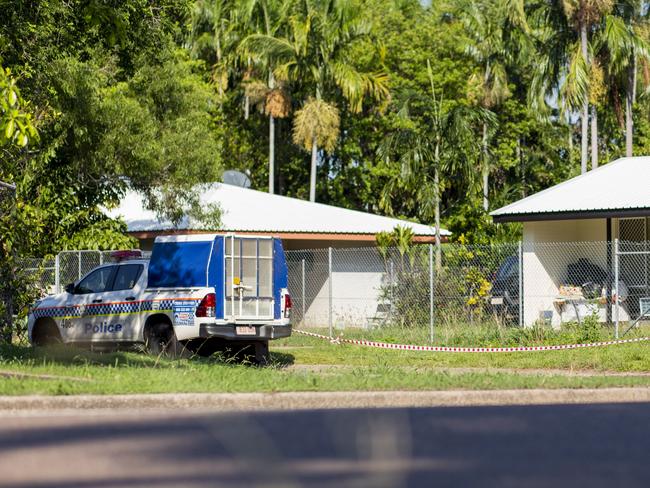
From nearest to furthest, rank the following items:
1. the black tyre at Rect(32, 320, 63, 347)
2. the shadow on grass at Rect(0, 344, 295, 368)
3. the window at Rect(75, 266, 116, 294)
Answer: the shadow on grass at Rect(0, 344, 295, 368)
the window at Rect(75, 266, 116, 294)
the black tyre at Rect(32, 320, 63, 347)

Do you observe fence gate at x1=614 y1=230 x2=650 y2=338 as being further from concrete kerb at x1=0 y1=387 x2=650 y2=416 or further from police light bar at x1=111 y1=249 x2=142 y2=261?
concrete kerb at x1=0 y1=387 x2=650 y2=416

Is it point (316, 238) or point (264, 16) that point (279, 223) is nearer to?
point (316, 238)

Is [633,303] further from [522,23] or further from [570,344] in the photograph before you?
[522,23]

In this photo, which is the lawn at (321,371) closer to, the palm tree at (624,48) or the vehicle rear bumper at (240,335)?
the vehicle rear bumper at (240,335)

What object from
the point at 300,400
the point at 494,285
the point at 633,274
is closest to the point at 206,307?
the point at 300,400

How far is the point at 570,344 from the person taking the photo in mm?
21875

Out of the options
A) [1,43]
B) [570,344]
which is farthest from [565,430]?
[570,344]

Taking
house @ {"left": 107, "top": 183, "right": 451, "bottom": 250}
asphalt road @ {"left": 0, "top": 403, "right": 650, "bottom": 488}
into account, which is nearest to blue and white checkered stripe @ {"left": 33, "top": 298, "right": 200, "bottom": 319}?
asphalt road @ {"left": 0, "top": 403, "right": 650, "bottom": 488}

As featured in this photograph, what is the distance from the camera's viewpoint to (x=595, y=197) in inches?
1071

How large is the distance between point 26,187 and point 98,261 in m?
2.24

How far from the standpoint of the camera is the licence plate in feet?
61.0

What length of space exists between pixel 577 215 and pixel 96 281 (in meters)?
11.5

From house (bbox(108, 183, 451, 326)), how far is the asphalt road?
18.0m

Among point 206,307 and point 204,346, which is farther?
point 204,346
